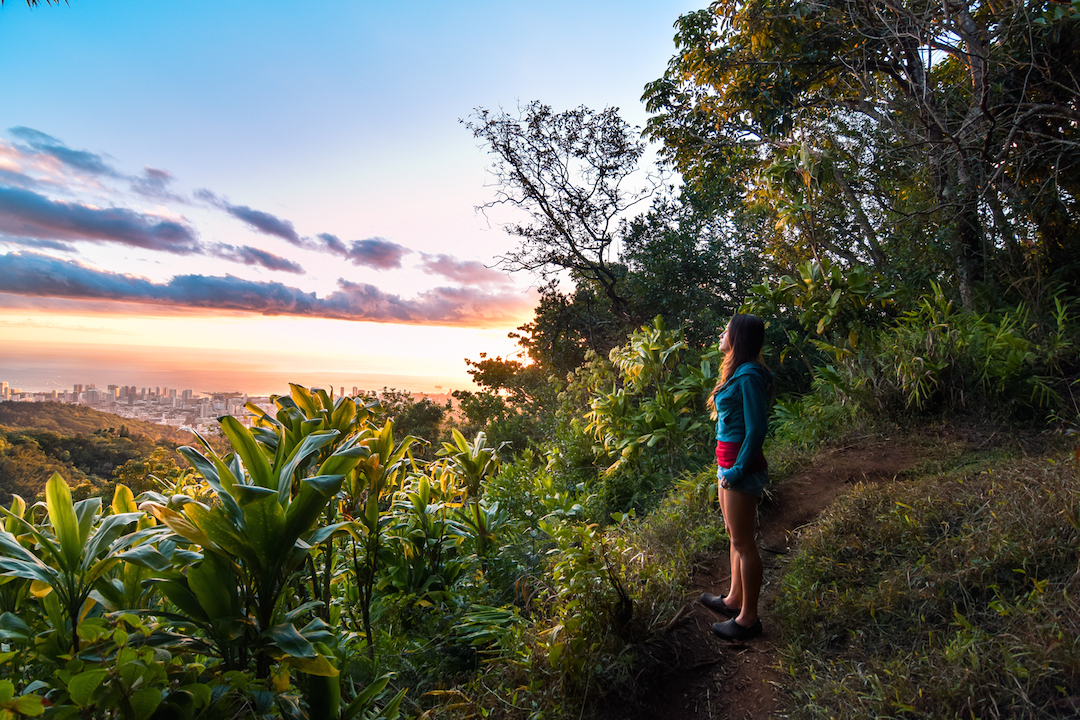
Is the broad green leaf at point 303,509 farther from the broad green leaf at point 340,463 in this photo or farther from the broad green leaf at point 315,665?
the broad green leaf at point 315,665

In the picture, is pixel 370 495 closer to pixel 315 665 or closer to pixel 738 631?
pixel 315 665

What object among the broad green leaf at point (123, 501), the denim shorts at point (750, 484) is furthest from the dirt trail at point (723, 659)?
the broad green leaf at point (123, 501)

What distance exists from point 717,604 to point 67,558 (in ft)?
9.02

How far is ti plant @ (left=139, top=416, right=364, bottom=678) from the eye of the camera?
57.1 inches

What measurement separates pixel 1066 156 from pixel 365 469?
21.2 ft

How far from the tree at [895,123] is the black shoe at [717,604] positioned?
3.83 meters

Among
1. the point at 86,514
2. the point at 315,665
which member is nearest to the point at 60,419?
the point at 86,514

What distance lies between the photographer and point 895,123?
5129mm

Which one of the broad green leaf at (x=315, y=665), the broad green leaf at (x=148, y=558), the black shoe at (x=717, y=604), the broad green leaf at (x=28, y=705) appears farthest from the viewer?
the black shoe at (x=717, y=604)

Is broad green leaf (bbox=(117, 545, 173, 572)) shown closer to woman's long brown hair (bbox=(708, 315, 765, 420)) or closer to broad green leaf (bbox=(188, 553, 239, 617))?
broad green leaf (bbox=(188, 553, 239, 617))

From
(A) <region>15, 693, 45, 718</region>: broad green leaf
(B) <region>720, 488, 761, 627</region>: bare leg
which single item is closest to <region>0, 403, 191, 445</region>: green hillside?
(A) <region>15, 693, 45, 718</region>: broad green leaf

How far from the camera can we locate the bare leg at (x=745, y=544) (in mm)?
2484

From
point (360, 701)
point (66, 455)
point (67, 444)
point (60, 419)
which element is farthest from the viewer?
point (67, 444)

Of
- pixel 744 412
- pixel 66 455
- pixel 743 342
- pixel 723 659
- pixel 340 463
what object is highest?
pixel 743 342
